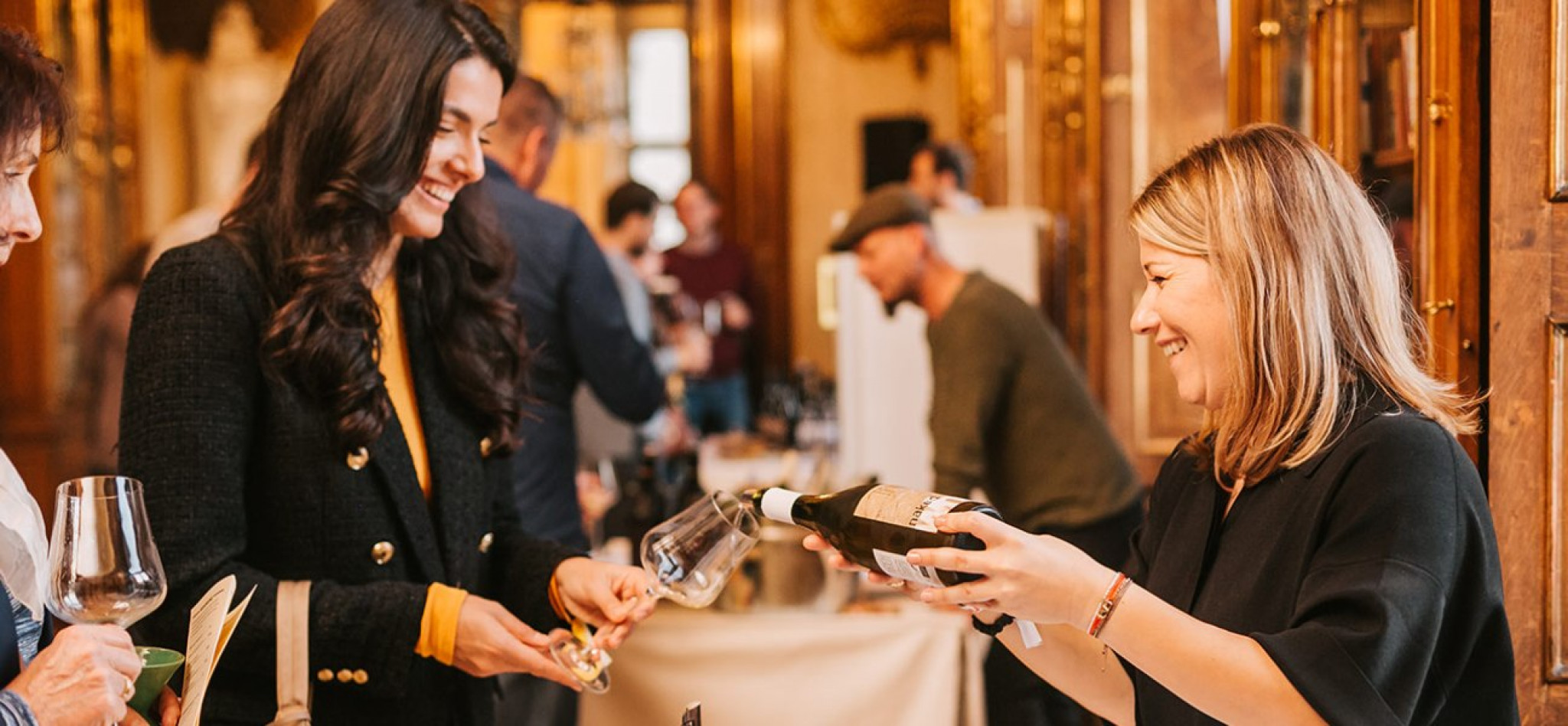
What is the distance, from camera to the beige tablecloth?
2.94 metres

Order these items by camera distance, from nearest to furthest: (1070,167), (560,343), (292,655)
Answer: (292,655) < (560,343) < (1070,167)

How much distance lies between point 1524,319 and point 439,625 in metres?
1.33

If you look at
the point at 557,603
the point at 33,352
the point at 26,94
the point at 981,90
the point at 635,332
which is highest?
the point at 981,90

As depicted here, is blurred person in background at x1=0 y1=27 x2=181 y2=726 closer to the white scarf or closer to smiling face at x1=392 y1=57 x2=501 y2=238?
the white scarf

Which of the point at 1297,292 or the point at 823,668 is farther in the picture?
the point at 823,668

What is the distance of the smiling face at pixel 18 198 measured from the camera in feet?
4.46

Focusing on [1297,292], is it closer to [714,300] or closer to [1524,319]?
[1524,319]

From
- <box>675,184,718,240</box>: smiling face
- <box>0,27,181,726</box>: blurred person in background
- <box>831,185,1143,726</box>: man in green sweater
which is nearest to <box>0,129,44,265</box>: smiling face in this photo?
<box>0,27,181,726</box>: blurred person in background

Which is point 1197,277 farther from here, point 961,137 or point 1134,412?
point 961,137

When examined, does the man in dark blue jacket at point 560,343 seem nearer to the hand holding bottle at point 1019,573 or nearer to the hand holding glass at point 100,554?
the hand holding glass at point 100,554

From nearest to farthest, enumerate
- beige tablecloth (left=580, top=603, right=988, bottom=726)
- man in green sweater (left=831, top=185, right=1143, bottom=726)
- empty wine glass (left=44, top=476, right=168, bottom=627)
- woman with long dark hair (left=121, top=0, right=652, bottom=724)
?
1. empty wine glass (left=44, top=476, right=168, bottom=627)
2. woman with long dark hair (left=121, top=0, right=652, bottom=724)
3. beige tablecloth (left=580, top=603, right=988, bottom=726)
4. man in green sweater (left=831, top=185, right=1143, bottom=726)

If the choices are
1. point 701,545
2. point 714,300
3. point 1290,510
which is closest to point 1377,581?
point 1290,510

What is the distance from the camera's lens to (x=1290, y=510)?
1.47 metres

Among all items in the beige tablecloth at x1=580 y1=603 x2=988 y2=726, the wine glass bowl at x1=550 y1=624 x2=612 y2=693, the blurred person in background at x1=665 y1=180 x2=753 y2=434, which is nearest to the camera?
the wine glass bowl at x1=550 y1=624 x2=612 y2=693
